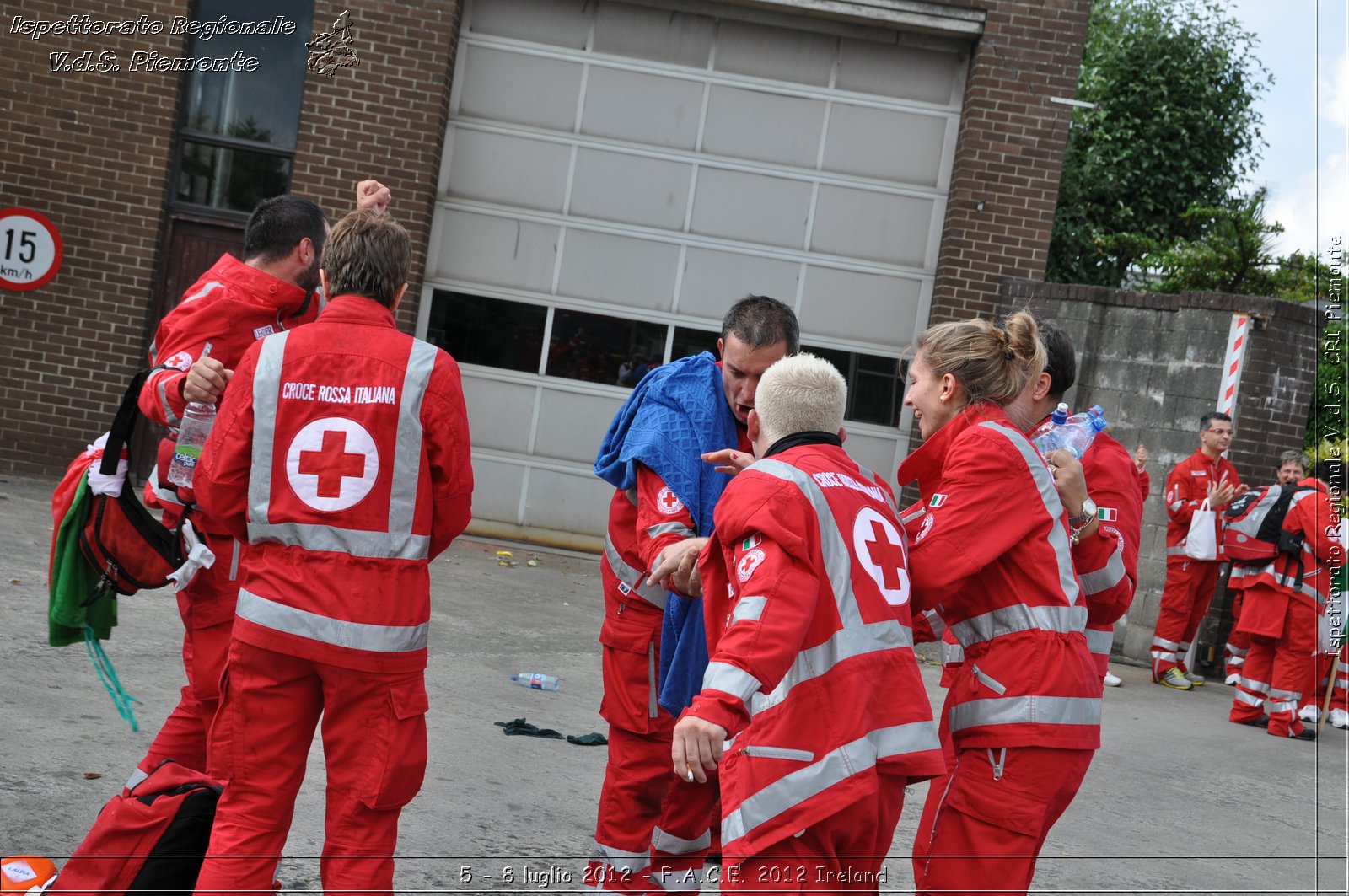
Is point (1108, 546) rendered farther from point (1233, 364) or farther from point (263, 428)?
point (1233, 364)

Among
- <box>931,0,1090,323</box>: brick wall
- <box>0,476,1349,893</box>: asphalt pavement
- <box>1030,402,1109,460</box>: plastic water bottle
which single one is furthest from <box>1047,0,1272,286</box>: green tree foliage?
<box>1030,402,1109,460</box>: plastic water bottle

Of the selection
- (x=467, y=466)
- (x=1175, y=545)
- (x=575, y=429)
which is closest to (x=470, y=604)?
(x=575, y=429)

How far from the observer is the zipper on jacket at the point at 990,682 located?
3160 mm

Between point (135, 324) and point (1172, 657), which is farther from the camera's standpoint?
point (135, 324)

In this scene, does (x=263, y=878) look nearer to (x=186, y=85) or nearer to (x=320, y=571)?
(x=320, y=571)

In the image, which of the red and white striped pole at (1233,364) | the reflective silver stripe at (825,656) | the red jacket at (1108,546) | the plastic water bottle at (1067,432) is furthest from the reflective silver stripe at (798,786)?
the red and white striped pole at (1233,364)

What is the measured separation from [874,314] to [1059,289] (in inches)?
68.1

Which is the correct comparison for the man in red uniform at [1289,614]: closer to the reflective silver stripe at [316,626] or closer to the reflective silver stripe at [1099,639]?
the reflective silver stripe at [1099,639]

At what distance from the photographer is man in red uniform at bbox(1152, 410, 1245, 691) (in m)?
10.2

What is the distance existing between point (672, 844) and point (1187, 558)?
797 centimetres

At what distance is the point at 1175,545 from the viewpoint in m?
10.6

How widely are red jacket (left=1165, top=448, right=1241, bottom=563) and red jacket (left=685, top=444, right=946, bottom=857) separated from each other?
8.38 m

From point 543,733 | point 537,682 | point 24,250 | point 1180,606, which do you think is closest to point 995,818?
point 543,733

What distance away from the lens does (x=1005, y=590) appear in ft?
10.5
